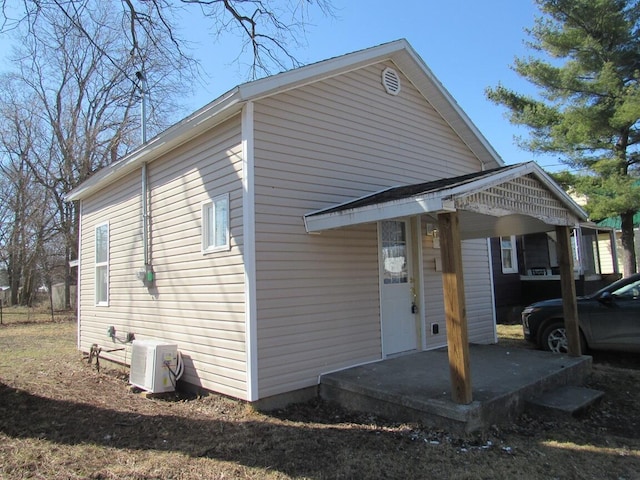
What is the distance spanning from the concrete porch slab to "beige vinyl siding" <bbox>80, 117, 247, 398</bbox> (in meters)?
1.38

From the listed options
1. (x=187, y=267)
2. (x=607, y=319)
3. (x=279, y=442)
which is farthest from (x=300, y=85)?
(x=607, y=319)

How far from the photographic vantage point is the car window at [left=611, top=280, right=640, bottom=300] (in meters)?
7.25

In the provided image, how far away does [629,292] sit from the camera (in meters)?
7.31

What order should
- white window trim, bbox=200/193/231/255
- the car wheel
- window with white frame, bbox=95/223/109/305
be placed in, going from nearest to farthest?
1. white window trim, bbox=200/193/231/255
2. the car wheel
3. window with white frame, bbox=95/223/109/305

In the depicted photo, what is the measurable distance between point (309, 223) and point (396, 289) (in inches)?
82.3

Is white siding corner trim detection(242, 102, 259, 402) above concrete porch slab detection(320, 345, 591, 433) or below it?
above

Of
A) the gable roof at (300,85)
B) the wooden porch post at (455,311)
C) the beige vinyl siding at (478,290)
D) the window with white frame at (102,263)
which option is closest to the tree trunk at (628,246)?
the gable roof at (300,85)

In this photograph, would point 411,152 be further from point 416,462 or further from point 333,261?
point 416,462

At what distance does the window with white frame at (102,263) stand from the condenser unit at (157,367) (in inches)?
125

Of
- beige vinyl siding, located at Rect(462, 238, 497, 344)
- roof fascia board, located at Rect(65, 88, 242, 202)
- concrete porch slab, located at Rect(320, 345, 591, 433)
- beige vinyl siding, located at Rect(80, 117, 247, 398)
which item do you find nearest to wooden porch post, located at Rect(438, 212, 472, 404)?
concrete porch slab, located at Rect(320, 345, 591, 433)

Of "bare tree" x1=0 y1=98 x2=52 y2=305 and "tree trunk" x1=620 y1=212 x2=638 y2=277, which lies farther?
"bare tree" x1=0 y1=98 x2=52 y2=305

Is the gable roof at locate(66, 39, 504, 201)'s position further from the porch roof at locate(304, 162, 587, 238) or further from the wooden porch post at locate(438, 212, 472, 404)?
the wooden porch post at locate(438, 212, 472, 404)

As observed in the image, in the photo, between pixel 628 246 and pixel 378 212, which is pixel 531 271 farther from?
pixel 378 212

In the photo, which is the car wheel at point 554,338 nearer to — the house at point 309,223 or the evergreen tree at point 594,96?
the house at point 309,223
